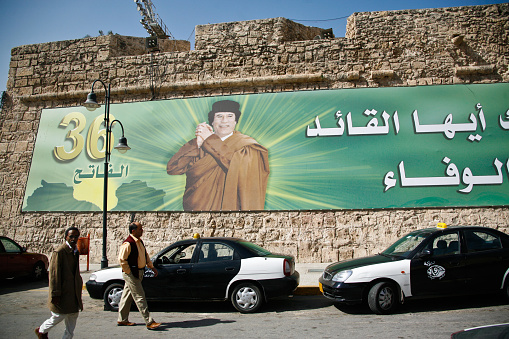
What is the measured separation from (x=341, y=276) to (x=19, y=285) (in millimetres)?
8352

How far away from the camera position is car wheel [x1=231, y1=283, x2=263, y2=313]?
19.7 feet

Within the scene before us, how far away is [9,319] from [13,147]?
30.5 ft

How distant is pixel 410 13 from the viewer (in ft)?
40.2

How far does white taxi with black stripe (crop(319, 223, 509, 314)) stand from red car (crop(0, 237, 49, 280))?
7915 millimetres

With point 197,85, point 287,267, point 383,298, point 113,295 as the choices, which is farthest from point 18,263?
point 383,298

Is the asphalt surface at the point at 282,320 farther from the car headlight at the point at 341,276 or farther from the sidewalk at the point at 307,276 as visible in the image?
the car headlight at the point at 341,276

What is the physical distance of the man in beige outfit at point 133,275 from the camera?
5129 mm

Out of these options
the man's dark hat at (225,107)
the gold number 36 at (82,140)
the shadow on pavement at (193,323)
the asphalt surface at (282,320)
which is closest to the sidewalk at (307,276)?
the asphalt surface at (282,320)

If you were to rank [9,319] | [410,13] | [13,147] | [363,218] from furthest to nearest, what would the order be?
[13,147]
[410,13]
[363,218]
[9,319]

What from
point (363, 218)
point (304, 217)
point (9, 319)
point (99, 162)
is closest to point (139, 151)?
point (99, 162)

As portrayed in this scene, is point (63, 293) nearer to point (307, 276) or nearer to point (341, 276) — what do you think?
point (341, 276)

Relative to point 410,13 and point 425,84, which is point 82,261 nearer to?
point 425,84

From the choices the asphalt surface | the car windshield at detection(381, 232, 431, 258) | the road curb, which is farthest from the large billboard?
the asphalt surface

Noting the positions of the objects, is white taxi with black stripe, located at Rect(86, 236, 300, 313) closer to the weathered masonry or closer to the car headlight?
the car headlight
